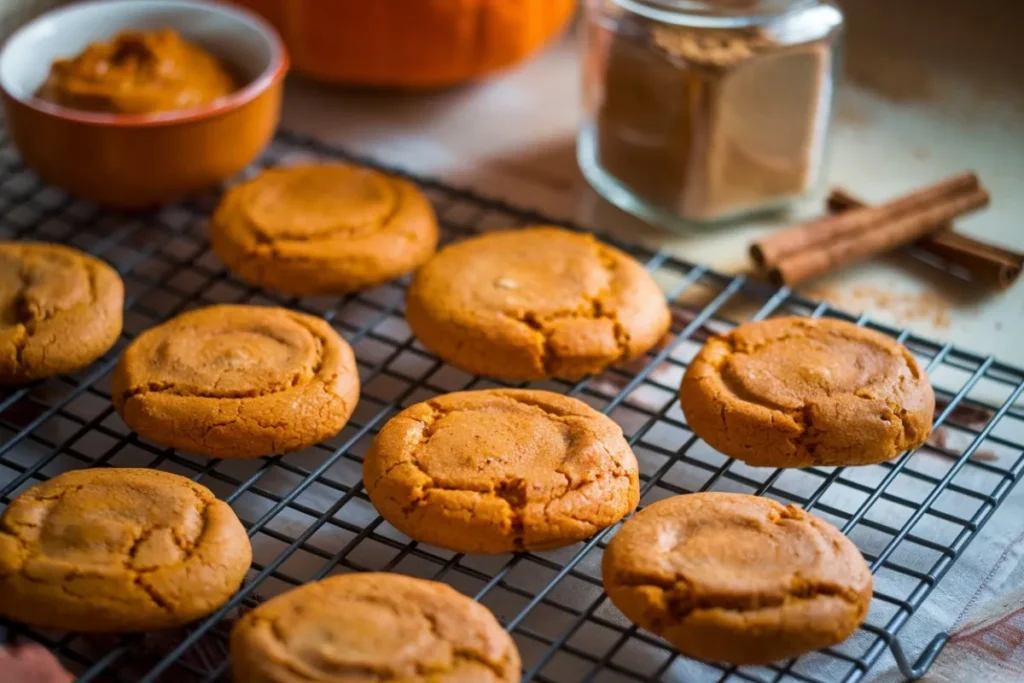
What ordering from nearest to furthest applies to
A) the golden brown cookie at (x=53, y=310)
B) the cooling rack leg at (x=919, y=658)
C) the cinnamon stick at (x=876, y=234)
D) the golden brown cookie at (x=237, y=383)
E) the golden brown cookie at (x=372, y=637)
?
the golden brown cookie at (x=372, y=637) → the cooling rack leg at (x=919, y=658) → the golden brown cookie at (x=237, y=383) → the golden brown cookie at (x=53, y=310) → the cinnamon stick at (x=876, y=234)

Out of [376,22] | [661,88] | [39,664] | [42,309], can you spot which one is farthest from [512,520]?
[376,22]

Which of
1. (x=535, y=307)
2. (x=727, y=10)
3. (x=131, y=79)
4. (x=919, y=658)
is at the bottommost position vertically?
(x=919, y=658)

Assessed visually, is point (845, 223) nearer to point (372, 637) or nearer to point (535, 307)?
point (535, 307)

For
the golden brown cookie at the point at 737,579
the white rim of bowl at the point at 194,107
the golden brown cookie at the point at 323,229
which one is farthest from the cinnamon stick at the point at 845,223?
the white rim of bowl at the point at 194,107

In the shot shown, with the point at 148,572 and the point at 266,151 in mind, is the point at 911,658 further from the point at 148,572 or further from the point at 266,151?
the point at 266,151

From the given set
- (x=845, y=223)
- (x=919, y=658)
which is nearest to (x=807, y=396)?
(x=919, y=658)

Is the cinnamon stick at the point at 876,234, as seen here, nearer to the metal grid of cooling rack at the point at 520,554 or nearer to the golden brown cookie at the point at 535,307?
the metal grid of cooling rack at the point at 520,554
